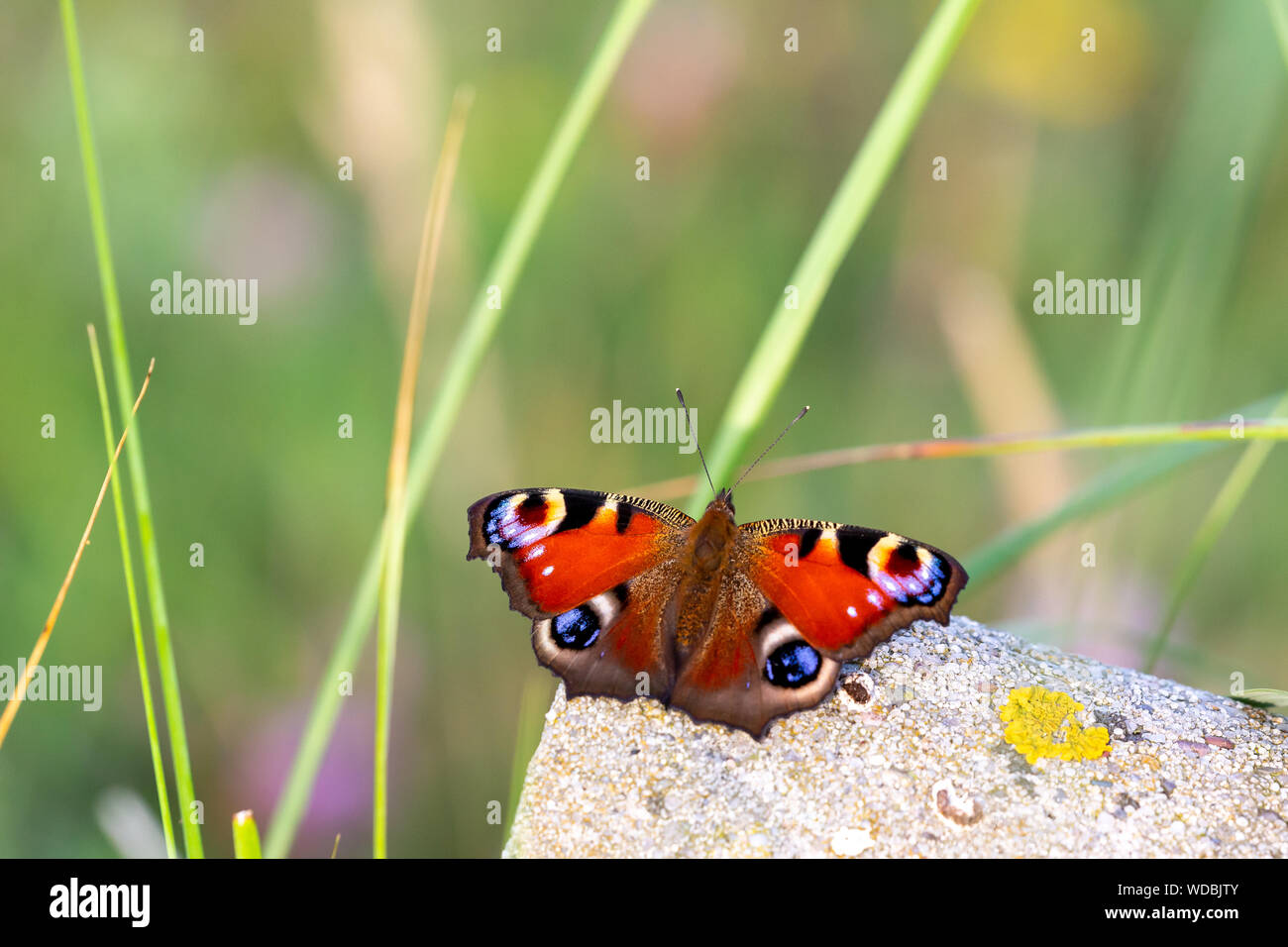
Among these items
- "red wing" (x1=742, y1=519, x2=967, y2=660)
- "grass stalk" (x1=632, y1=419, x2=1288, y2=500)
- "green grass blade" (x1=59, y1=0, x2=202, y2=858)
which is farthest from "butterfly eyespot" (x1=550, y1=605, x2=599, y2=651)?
"green grass blade" (x1=59, y1=0, x2=202, y2=858)

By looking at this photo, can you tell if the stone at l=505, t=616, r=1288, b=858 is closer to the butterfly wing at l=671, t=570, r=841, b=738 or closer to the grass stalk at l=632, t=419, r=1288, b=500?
the butterfly wing at l=671, t=570, r=841, b=738

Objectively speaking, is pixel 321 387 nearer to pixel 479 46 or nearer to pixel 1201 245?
pixel 479 46

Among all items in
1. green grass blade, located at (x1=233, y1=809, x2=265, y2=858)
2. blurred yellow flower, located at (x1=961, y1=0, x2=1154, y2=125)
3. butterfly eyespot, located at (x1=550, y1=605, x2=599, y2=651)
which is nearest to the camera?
green grass blade, located at (x1=233, y1=809, x2=265, y2=858)

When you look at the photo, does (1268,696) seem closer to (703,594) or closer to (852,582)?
(852,582)

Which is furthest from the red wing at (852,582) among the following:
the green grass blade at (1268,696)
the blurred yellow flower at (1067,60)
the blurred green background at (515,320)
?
the blurred yellow flower at (1067,60)

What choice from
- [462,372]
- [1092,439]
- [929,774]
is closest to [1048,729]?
[929,774]
